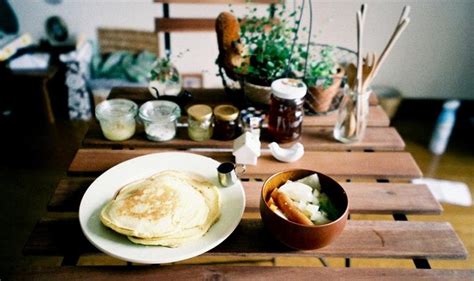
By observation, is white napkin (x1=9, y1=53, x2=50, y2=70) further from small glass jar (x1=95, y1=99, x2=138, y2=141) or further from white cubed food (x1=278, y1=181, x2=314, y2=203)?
white cubed food (x1=278, y1=181, x2=314, y2=203)

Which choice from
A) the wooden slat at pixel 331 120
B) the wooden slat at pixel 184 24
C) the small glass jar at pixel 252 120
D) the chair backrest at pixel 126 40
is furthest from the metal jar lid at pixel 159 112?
the chair backrest at pixel 126 40

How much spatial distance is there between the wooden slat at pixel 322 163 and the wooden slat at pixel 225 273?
328mm

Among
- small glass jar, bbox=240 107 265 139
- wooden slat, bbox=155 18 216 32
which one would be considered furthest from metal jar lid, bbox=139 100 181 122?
wooden slat, bbox=155 18 216 32

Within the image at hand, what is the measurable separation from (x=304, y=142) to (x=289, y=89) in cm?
20

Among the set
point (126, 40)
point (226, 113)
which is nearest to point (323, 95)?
point (226, 113)

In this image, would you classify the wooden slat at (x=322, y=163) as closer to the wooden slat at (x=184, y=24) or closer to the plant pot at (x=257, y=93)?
the plant pot at (x=257, y=93)

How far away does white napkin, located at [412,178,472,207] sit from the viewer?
2176 millimetres

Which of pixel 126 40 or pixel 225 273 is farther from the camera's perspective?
pixel 126 40

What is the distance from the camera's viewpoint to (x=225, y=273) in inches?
33.6

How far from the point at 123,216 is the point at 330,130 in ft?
2.50

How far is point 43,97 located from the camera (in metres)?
2.74

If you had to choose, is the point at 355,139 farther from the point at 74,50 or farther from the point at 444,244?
the point at 74,50

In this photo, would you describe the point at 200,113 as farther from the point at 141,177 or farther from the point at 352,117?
the point at 352,117

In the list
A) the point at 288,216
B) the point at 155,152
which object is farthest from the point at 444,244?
the point at 155,152
